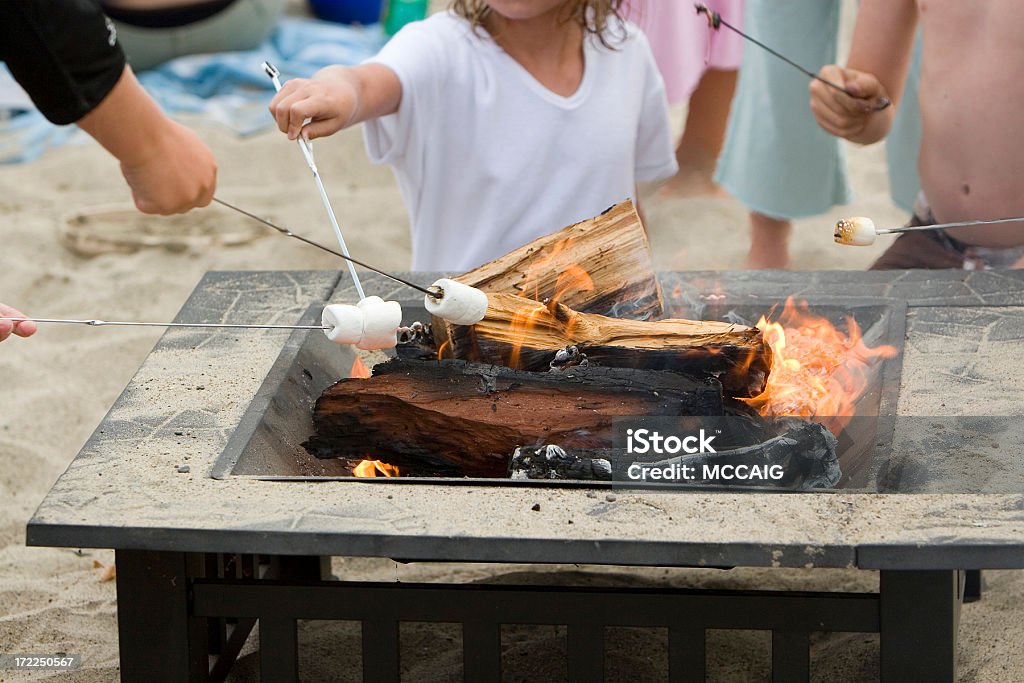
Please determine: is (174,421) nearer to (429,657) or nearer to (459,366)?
(459,366)

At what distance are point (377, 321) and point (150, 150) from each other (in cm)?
62

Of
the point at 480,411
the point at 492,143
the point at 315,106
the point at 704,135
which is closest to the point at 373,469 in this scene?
the point at 480,411

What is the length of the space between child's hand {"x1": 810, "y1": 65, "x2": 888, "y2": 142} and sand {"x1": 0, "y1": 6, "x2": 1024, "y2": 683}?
94cm

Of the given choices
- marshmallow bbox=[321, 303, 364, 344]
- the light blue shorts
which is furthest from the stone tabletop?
the light blue shorts

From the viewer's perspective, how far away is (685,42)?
4.25 m

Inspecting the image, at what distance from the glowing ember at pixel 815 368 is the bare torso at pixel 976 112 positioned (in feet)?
1.91

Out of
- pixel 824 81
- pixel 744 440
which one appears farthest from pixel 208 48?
pixel 744 440

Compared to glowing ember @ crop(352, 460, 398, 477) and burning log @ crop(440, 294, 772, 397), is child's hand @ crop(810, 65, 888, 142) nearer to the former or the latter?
burning log @ crop(440, 294, 772, 397)

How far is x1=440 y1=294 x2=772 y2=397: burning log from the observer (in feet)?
6.41

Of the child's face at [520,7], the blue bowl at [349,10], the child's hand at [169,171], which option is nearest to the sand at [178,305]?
the child's hand at [169,171]

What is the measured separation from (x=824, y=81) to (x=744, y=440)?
3.55 ft

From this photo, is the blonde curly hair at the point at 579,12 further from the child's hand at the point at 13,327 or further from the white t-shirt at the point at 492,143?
the child's hand at the point at 13,327

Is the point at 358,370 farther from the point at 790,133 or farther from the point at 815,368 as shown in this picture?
the point at 790,133

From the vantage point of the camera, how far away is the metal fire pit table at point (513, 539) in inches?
60.4
